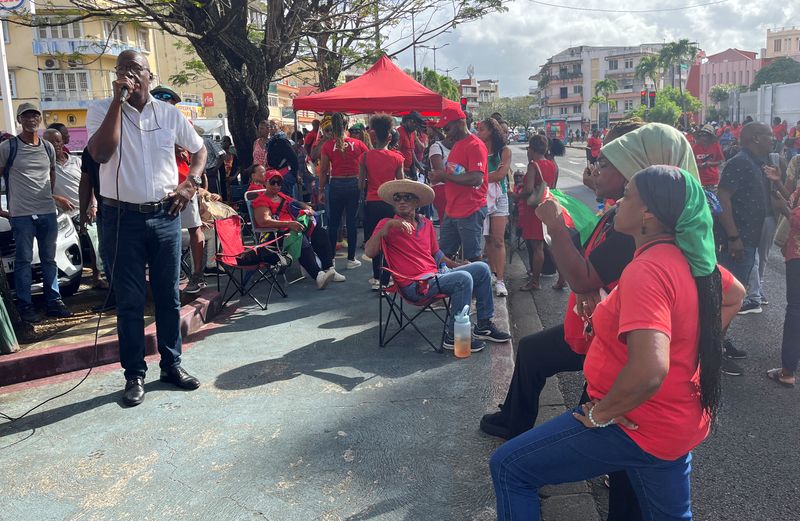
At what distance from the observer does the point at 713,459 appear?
3455mm

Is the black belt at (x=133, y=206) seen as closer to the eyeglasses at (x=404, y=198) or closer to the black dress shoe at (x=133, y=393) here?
the black dress shoe at (x=133, y=393)

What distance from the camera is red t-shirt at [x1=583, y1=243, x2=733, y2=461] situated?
75.4 inches

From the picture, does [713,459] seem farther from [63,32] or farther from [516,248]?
→ [63,32]

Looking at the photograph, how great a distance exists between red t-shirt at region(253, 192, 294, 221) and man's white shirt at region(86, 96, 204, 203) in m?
2.72

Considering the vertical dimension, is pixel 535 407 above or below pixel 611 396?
below

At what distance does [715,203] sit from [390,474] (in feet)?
9.60

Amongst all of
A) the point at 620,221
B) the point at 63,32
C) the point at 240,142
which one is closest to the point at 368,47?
the point at 240,142

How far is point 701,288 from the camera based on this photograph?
2.01 m

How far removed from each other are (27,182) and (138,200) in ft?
8.69

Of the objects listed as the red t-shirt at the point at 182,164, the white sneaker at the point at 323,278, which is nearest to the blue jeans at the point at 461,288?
the white sneaker at the point at 323,278

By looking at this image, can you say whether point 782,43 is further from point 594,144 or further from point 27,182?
point 27,182

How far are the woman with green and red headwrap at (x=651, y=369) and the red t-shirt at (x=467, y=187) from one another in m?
3.97

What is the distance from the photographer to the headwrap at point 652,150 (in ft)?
8.10

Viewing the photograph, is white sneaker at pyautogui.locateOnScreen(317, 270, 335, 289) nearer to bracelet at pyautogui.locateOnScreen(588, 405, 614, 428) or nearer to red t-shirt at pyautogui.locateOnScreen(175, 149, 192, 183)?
red t-shirt at pyautogui.locateOnScreen(175, 149, 192, 183)
